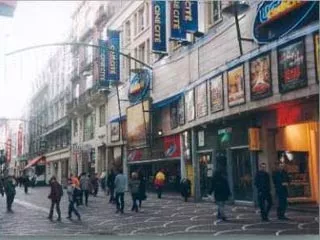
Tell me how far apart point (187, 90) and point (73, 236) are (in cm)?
492

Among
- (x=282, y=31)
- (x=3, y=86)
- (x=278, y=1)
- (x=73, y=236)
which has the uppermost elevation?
(x=278, y=1)

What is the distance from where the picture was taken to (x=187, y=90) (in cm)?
1201

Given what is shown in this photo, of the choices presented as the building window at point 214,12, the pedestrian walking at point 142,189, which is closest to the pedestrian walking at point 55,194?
the pedestrian walking at point 142,189

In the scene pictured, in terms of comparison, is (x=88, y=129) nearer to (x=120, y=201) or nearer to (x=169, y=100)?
(x=120, y=201)

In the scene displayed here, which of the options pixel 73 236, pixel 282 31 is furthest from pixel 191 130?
pixel 73 236

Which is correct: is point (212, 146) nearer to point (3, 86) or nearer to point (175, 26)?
point (175, 26)

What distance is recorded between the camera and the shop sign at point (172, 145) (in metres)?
11.2

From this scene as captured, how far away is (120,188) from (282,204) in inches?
113

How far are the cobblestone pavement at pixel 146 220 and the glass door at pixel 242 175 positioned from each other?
0.37m

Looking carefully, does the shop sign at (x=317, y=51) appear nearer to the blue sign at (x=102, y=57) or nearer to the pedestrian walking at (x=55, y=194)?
the blue sign at (x=102, y=57)

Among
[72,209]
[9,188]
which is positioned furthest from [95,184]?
[9,188]

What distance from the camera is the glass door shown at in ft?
33.4

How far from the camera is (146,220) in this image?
9.27m

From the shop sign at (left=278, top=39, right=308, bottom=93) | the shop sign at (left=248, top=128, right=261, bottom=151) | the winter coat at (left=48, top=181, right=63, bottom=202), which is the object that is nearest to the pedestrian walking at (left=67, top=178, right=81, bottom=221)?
the winter coat at (left=48, top=181, right=63, bottom=202)
